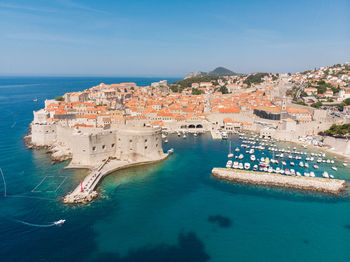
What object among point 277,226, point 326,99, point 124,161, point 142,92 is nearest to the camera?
point 277,226

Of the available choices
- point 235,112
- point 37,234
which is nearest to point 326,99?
point 235,112

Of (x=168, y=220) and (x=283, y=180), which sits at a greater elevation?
(x=283, y=180)

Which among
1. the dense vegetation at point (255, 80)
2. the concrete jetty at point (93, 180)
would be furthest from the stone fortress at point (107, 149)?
the dense vegetation at point (255, 80)

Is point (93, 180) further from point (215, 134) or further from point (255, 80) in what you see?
point (255, 80)

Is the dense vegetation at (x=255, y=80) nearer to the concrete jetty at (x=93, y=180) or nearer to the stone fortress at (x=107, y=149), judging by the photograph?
the stone fortress at (x=107, y=149)

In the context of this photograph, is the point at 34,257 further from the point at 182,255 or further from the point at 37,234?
the point at 182,255

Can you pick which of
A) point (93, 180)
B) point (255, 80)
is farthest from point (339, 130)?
point (255, 80)

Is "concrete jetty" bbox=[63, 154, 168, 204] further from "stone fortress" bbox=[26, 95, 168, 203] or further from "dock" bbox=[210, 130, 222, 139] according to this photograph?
"dock" bbox=[210, 130, 222, 139]
